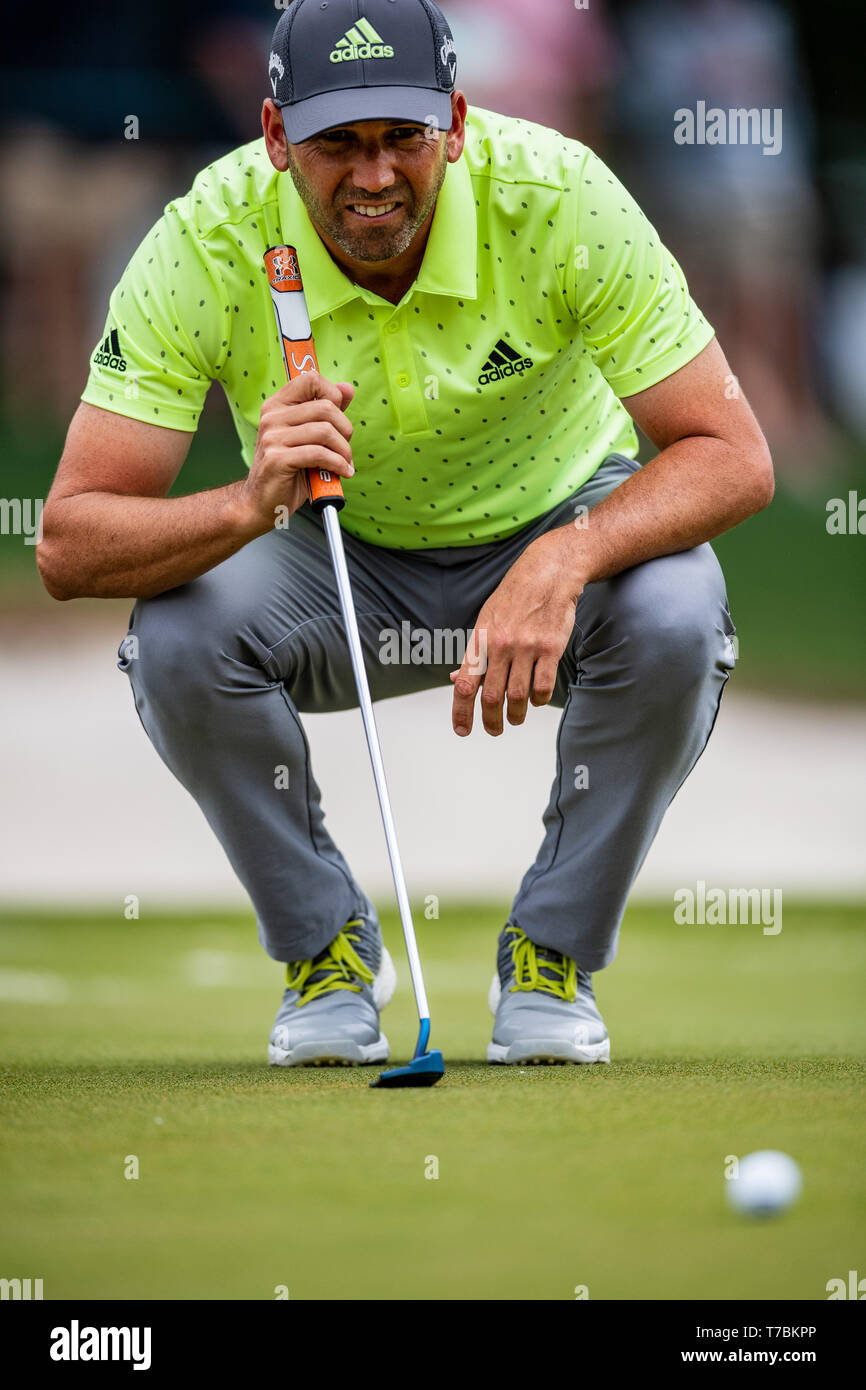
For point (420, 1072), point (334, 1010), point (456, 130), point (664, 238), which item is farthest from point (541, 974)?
point (664, 238)

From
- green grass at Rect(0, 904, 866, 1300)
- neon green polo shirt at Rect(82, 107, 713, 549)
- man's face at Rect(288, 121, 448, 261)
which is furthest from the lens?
neon green polo shirt at Rect(82, 107, 713, 549)

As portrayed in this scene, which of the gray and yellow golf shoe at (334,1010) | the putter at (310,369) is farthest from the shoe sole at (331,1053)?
the putter at (310,369)

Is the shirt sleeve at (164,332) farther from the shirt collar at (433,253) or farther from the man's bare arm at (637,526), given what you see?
the man's bare arm at (637,526)

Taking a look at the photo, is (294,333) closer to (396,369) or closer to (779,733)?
(396,369)

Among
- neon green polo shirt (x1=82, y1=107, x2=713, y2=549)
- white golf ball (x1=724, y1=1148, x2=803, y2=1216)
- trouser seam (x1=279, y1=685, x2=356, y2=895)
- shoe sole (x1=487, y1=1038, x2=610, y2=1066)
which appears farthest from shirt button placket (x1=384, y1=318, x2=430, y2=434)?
white golf ball (x1=724, y1=1148, x2=803, y2=1216)

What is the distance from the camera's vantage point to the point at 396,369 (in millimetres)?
2107

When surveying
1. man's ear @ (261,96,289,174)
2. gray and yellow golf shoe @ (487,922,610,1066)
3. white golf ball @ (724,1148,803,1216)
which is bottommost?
white golf ball @ (724,1148,803,1216)

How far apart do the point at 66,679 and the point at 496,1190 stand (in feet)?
13.6

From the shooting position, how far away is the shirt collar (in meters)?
2.05

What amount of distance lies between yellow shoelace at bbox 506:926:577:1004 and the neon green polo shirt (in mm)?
595

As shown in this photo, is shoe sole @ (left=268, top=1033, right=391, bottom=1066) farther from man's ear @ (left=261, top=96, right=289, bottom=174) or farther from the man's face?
man's ear @ (left=261, top=96, right=289, bottom=174)

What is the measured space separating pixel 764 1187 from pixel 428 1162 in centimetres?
29

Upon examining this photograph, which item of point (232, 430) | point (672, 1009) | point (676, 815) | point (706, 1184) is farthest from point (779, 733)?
point (706, 1184)

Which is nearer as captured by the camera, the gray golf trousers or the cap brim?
the cap brim
